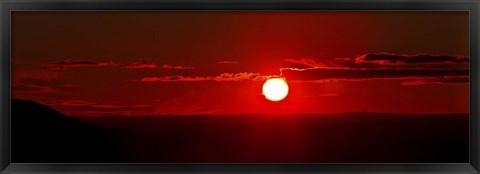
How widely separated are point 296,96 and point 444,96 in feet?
2.18

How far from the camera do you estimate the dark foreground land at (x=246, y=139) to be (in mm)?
2596

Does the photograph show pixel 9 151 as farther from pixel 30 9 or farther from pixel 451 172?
pixel 451 172

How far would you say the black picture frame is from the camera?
255cm

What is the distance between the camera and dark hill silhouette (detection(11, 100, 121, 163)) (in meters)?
2.58

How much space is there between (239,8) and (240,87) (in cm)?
35

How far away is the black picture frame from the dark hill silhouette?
3 centimetres

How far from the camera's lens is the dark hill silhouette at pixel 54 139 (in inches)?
102

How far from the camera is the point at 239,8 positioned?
2557 millimetres

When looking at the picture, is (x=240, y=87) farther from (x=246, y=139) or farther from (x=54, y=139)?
(x=54, y=139)

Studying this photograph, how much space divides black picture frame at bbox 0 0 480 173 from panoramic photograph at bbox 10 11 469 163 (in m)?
0.03

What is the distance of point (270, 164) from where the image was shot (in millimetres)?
2594

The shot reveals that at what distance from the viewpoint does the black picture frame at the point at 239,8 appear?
8.36ft

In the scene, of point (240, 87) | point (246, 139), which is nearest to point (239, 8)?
point (240, 87)

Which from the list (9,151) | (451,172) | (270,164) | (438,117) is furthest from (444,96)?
(9,151)
